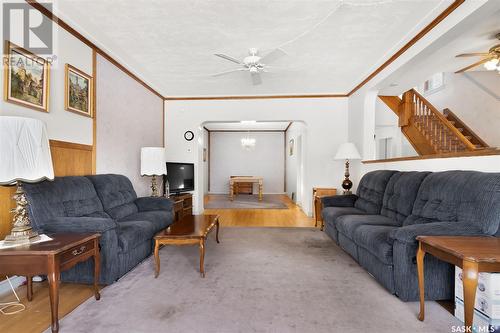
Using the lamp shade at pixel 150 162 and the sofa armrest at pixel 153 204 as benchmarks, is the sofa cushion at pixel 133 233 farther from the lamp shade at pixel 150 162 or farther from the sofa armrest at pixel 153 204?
the lamp shade at pixel 150 162

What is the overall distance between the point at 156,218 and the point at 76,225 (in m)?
1.17

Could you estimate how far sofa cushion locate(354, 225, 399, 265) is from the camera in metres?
2.19

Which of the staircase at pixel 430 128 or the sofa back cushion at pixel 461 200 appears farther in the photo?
the staircase at pixel 430 128

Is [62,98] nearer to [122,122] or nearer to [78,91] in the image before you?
[78,91]

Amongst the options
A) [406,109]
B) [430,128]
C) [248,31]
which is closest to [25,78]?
[248,31]

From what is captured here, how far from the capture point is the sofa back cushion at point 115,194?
3.08 metres

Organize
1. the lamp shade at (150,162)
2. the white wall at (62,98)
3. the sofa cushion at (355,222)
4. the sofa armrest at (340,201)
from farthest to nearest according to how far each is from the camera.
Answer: the lamp shade at (150,162) → the sofa armrest at (340,201) → the sofa cushion at (355,222) → the white wall at (62,98)

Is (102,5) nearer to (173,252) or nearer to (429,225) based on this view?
(173,252)

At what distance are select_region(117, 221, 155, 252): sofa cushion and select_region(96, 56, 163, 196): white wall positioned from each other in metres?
1.08

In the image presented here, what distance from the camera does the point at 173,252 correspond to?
3.27 m

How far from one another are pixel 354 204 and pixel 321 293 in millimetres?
2132

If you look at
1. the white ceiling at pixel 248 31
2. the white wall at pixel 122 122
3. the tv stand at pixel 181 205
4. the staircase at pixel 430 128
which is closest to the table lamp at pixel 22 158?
the white ceiling at pixel 248 31

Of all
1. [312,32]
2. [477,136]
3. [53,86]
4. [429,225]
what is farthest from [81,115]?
[477,136]

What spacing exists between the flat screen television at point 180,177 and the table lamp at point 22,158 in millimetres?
2975
